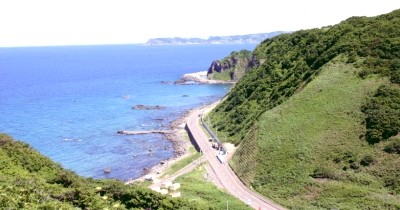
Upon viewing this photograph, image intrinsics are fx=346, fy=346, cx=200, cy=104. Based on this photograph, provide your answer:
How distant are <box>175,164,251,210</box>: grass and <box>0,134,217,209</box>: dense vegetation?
18.5 ft

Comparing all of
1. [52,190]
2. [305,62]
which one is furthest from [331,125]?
[52,190]

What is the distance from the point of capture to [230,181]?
55.0 m

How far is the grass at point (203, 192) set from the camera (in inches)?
1800

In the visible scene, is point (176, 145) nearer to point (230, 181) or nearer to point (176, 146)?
point (176, 146)

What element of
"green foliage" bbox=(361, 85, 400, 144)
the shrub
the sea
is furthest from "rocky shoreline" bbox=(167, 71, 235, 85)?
the shrub

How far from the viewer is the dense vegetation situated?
30562 millimetres

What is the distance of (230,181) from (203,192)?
6.66m

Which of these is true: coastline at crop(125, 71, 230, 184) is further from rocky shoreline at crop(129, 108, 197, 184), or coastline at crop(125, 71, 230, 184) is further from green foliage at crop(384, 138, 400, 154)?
green foliage at crop(384, 138, 400, 154)

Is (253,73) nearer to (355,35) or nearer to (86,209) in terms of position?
(355,35)

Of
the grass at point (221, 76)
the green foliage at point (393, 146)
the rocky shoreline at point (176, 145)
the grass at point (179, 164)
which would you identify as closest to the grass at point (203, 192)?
the grass at point (179, 164)

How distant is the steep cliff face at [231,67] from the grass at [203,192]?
127 metres

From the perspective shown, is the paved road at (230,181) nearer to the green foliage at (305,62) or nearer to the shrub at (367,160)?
the green foliage at (305,62)

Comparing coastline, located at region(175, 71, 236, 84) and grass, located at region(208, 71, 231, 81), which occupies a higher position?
grass, located at region(208, 71, 231, 81)

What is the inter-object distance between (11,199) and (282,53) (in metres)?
79.4
